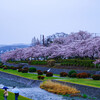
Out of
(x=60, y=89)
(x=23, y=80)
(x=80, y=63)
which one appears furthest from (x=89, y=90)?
(x=80, y=63)

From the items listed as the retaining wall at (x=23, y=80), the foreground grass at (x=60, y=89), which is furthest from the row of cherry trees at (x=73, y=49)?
the foreground grass at (x=60, y=89)

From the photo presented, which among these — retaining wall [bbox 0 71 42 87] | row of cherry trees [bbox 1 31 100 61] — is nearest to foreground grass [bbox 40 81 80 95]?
retaining wall [bbox 0 71 42 87]

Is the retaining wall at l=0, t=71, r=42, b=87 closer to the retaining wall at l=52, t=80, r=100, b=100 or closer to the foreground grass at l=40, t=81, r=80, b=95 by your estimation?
the foreground grass at l=40, t=81, r=80, b=95

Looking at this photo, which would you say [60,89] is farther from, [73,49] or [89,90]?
[73,49]

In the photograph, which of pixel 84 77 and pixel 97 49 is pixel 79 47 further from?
pixel 84 77

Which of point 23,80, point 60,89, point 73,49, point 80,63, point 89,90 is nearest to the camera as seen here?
point 89,90

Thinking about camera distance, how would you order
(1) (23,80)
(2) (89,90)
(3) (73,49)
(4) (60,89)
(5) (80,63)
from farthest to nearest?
(3) (73,49)
(5) (80,63)
(1) (23,80)
(4) (60,89)
(2) (89,90)

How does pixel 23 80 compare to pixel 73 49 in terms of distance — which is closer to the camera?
pixel 23 80

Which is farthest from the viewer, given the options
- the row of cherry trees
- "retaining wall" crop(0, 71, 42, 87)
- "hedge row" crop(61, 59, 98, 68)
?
the row of cherry trees

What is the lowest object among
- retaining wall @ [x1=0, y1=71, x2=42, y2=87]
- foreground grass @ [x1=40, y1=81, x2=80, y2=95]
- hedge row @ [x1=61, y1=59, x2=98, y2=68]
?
retaining wall @ [x1=0, y1=71, x2=42, y2=87]

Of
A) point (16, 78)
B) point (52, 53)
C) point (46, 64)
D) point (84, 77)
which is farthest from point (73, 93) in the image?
point (52, 53)

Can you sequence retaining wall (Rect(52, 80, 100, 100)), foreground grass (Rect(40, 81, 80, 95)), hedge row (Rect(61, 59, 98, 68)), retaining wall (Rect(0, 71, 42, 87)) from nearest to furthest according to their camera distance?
retaining wall (Rect(52, 80, 100, 100)) → foreground grass (Rect(40, 81, 80, 95)) → retaining wall (Rect(0, 71, 42, 87)) → hedge row (Rect(61, 59, 98, 68))

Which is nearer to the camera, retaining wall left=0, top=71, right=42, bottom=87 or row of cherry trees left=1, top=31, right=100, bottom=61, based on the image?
retaining wall left=0, top=71, right=42, bottom=87

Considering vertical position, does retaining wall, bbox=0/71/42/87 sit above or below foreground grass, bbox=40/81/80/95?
below
